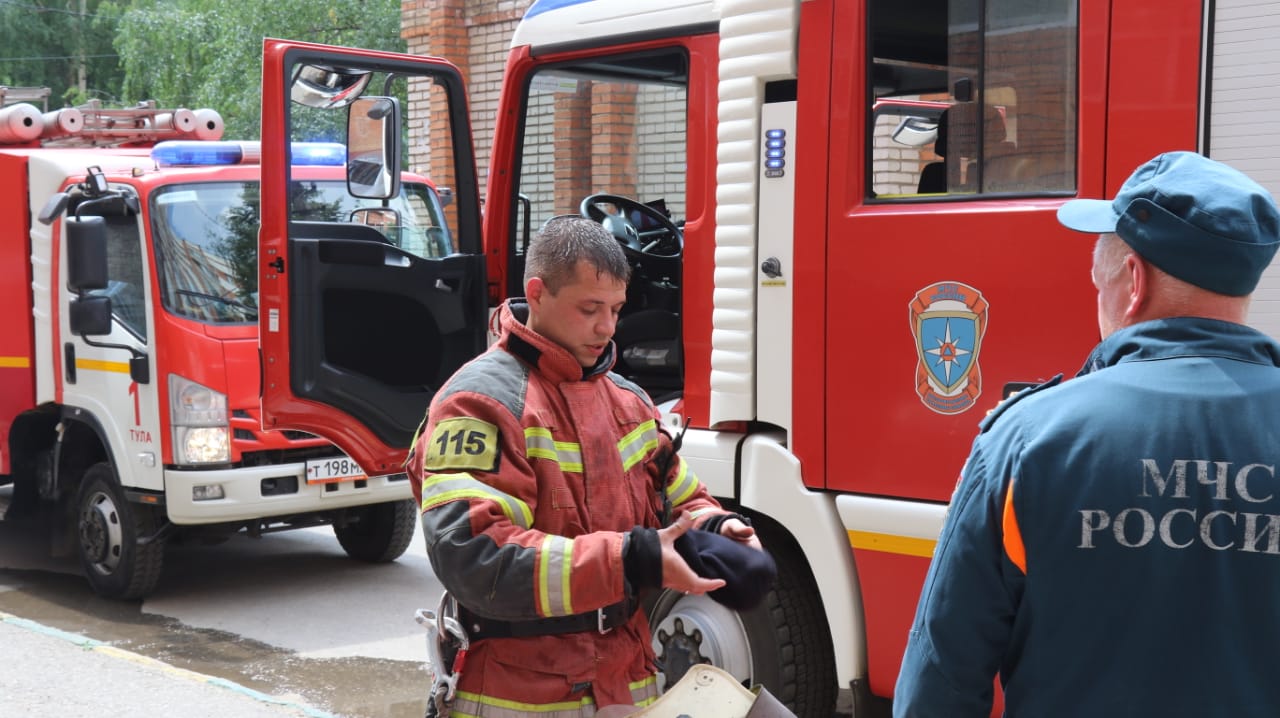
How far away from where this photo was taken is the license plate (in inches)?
289

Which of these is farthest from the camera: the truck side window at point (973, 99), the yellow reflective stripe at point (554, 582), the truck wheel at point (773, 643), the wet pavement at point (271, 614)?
the wet pavement at point (271, 614)

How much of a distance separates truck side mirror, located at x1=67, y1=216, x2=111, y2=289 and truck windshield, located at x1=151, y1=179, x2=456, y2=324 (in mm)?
296

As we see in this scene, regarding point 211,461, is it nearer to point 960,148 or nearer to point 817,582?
point 817,582

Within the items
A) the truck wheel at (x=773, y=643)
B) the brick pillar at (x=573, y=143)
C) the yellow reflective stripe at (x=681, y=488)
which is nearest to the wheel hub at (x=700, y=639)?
the truck wheel at (x=773, y=643)

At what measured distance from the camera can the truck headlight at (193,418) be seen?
712 cm

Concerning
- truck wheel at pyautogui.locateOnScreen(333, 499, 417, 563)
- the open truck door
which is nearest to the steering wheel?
the open truck door

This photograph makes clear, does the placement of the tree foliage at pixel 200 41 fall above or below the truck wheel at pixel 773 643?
above

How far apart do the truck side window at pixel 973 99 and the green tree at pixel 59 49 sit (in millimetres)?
26702

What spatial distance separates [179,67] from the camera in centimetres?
1878

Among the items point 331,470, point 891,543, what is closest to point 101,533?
point 331,470

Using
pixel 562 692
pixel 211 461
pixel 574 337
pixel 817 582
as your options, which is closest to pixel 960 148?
pixel 817 582

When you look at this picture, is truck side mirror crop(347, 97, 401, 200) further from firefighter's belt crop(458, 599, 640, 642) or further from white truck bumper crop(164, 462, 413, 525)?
white truck bumper crop(164, 462, 413, 525)

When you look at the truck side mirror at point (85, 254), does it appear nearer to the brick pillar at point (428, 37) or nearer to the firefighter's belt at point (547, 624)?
the brick pillar at point (428, 37)

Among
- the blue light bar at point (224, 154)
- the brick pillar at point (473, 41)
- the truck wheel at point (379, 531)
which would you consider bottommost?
the truck wheel at point (379, 531)
